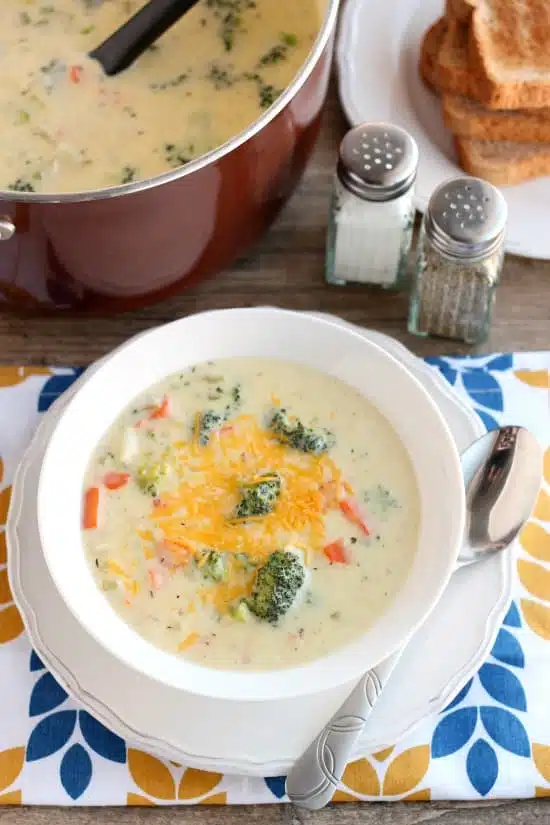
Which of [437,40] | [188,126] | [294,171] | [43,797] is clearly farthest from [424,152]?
[43,797]

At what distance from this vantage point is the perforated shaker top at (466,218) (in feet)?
5.78

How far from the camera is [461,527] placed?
1.51 m

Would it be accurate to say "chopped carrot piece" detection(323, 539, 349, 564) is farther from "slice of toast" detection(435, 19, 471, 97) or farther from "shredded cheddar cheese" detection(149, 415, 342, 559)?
"slice of toast" detection(435, 19, 471, 97)

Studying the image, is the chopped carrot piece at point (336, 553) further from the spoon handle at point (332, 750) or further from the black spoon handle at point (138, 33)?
the black spoon handle at point (138, 33)

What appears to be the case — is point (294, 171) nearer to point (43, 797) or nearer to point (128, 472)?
point (128, 472)

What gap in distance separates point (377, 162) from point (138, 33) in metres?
0.49

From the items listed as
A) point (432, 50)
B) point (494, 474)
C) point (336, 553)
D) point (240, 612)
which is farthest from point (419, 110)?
point (240, 612)

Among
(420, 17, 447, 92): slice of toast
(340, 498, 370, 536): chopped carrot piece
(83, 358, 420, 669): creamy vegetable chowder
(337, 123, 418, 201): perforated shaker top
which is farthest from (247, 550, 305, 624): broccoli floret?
(420, 17, 447, 92): slice of toast

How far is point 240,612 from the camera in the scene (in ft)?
4.94

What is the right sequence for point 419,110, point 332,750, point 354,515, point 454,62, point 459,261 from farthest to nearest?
point 419,110 < point 454,62 < point 459,261 < point 354,515 < point 332,750

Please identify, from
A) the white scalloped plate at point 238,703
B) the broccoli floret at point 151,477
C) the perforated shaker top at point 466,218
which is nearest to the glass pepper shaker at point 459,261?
the perforated shaker top at point 466,218

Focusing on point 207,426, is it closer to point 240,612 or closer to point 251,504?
point 251,504

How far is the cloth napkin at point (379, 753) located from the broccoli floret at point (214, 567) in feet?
0.99

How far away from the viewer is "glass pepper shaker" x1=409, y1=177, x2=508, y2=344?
177 cm
